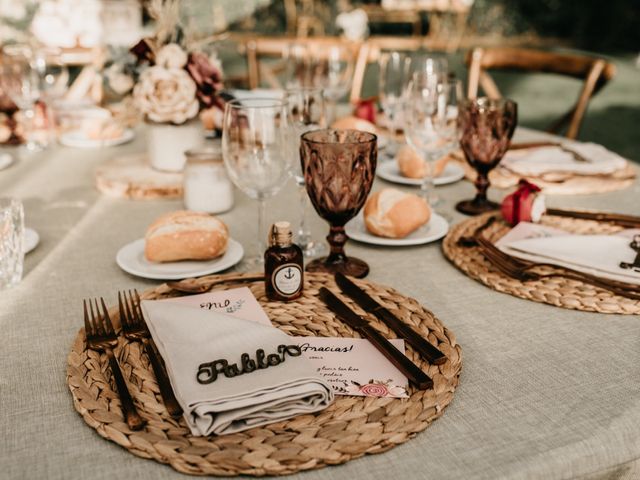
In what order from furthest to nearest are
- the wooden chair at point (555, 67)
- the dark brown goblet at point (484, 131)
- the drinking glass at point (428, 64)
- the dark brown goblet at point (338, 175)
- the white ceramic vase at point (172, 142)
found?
the wooden chair at point (555, 67) → the drinking glass at point (428, 64) → the white ceramic vase at point (172, 142) → the dark brown goblet at point (484, 131) → the dark brown goblet at point (338, 175)

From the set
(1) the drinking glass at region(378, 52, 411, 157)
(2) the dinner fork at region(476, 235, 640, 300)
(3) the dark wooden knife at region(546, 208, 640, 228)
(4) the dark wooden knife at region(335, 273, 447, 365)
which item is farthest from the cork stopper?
(1) the drinking glass at region(378, 52, 411, 157)

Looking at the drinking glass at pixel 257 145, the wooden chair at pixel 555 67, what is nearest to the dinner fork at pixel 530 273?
the drinking glass at pixel 257 145

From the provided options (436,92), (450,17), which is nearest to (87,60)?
(436,92)

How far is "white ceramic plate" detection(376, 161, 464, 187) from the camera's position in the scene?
1.35m

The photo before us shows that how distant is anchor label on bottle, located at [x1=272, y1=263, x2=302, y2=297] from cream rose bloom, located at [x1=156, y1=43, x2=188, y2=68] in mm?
660

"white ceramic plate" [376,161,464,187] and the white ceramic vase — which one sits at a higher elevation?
the white ceramic vase

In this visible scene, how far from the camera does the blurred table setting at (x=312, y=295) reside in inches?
21.5

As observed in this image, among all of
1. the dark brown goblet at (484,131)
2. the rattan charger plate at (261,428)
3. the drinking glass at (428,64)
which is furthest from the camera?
the drinking glass at (428,64)

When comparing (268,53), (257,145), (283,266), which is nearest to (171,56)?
(257,145)

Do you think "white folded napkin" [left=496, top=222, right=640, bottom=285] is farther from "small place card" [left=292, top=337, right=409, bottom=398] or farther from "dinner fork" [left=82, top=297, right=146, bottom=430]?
"dinner fork" [left=82, top=297, right=146, bottom=430]

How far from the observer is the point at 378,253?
1.01 meters

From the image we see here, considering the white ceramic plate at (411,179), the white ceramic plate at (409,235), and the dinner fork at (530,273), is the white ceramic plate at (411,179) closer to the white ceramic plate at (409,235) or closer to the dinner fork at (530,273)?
the white ceramic plate at (409,235)

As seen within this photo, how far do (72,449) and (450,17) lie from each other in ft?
29.1

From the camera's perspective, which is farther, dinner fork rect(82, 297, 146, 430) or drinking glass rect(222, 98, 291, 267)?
drinking glass rect(222, 98, 291, 267)
